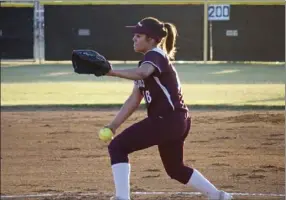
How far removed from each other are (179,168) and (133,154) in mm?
3723

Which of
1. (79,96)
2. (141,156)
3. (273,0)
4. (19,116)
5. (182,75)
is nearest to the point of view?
(141,156)

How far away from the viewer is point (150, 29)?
231 inches

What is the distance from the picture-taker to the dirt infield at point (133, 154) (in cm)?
773

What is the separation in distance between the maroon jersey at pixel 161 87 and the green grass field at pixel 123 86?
9065 mm

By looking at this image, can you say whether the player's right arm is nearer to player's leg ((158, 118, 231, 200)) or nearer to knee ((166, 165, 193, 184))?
player's leg ((158, 118, 231, 200))

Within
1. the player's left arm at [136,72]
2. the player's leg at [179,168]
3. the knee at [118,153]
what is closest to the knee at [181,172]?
the player's leg at [179,168]

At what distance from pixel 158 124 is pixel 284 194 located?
1884mm

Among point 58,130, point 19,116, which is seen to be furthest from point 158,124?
point 19,116

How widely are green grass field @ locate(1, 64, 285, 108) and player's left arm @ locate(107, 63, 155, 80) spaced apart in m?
9.25

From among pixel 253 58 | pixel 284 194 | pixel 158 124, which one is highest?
A: pixel 158 124

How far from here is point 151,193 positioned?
23.7ft

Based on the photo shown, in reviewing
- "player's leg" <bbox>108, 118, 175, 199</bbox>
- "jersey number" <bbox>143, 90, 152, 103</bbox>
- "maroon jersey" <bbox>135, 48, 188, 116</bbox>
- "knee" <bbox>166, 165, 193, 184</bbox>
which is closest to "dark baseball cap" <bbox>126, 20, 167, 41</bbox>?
"maroon jersey" <bbox>135, 48, 188, 116</bbox>

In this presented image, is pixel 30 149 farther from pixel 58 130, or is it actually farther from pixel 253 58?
pixel 253 58

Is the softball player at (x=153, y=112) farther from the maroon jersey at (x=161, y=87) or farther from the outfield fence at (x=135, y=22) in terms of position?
the outfield fence at (x=135, y=22)
